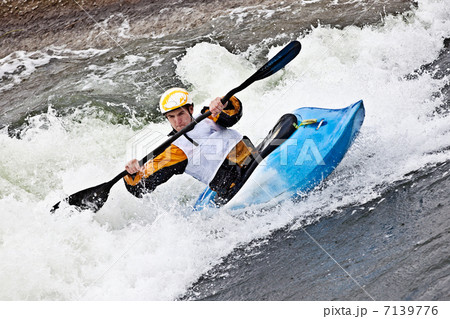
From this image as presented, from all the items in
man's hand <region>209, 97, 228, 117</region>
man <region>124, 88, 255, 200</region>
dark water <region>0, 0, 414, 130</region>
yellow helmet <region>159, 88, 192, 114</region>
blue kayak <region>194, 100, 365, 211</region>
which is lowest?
dark water <region>0, 0, 414, 130</region>

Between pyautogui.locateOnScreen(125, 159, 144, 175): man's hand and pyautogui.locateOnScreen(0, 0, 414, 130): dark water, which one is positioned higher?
pyautogui.locateOnScreen(125, 159, 144, 175): man's hand

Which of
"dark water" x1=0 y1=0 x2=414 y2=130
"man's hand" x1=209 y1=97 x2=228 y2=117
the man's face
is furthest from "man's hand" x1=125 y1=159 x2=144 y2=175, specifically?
"dark water" x1=0 y1=0 x2=414 y2=130

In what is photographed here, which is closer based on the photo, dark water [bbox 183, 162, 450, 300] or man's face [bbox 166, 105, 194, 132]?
dark water [bbox 183, 162, 450, 300]

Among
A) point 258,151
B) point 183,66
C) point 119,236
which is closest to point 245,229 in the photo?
point 258,151

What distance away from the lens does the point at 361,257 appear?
9.46 feet

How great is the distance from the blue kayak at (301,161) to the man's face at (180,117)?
689 millimetres

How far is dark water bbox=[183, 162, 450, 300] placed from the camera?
8.40 ft

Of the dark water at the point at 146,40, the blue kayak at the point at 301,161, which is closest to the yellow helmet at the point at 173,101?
the blue kayak at the point at 301,161

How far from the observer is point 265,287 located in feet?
9.79

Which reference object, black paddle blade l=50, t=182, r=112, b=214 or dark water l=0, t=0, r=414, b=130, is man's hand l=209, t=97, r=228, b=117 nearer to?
black paddle blade l=50, t=182, r=112, b=214

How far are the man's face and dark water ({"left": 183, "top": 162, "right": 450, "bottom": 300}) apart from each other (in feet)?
3.37

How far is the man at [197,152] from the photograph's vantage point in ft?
12.6

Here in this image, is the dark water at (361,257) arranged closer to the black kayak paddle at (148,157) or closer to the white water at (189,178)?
the white water at (189,178)
